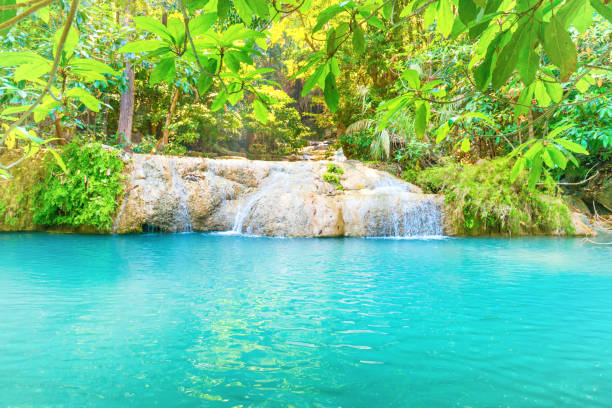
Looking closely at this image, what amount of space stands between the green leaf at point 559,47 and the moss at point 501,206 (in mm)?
9229

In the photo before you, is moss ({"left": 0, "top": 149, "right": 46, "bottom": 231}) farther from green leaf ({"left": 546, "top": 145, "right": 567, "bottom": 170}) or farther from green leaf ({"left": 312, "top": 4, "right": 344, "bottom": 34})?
green leaf ({"left": 546, "top": 145, "right": 567, "bottom": 170})

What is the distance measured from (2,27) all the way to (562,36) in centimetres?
87

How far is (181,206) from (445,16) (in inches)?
355

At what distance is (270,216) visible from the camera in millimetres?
8992

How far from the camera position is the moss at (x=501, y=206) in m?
8.80

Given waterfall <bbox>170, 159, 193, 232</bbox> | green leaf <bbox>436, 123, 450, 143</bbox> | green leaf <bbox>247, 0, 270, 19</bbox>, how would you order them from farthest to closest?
waterfall <bbox>170, 159, 193, 232</bbox>, green leaf <bbox>436, 123, 450, 143</bbox>, green leaf <bbox>247, 0, 270, 19</bbox>

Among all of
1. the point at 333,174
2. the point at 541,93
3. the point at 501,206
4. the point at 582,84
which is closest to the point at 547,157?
the point at 541,93

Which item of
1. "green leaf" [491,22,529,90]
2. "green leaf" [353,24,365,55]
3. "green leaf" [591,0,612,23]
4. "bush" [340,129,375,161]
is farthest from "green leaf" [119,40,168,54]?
"bush" [340,129,375,161]

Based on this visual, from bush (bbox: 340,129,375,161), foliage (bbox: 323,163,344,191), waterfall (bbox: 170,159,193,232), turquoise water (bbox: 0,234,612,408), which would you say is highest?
bush (bbox: 340,129,375,161)

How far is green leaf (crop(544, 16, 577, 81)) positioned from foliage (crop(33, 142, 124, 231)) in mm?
8967

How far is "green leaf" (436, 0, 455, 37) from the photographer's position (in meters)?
0.90

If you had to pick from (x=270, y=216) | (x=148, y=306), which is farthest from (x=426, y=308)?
(x=270, y=216)

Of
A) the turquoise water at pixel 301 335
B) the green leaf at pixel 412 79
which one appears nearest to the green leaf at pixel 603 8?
the green leaf at pixel 412 79

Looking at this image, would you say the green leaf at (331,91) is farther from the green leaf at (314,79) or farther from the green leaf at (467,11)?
the green leaf at (467,11)
